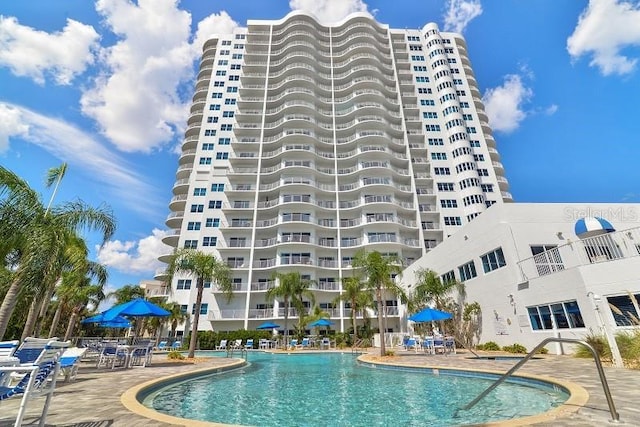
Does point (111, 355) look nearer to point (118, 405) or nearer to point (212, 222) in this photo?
point (118, 405)

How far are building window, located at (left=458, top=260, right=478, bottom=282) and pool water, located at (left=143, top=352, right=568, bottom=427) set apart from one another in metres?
11.4

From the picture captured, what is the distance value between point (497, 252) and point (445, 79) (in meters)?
41.8

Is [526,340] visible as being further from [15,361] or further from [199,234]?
[199,234]

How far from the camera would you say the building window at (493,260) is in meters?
17.2

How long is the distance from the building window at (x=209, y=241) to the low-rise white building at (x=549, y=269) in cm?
2857

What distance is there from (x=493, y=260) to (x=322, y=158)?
28580 mm

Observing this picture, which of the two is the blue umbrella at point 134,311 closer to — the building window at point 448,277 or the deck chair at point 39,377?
the deck chair at point 39,377

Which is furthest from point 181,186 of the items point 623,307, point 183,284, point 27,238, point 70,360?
point 623,307

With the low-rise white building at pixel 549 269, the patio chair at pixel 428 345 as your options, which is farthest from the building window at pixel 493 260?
the patio chair at pixel 428 345

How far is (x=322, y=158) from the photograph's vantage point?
4262cm

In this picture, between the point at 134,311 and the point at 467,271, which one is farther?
the point at 467,271

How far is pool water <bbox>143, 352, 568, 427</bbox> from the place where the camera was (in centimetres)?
581

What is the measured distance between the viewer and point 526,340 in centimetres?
1528

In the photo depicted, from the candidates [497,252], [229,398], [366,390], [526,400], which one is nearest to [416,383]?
[366,390]
